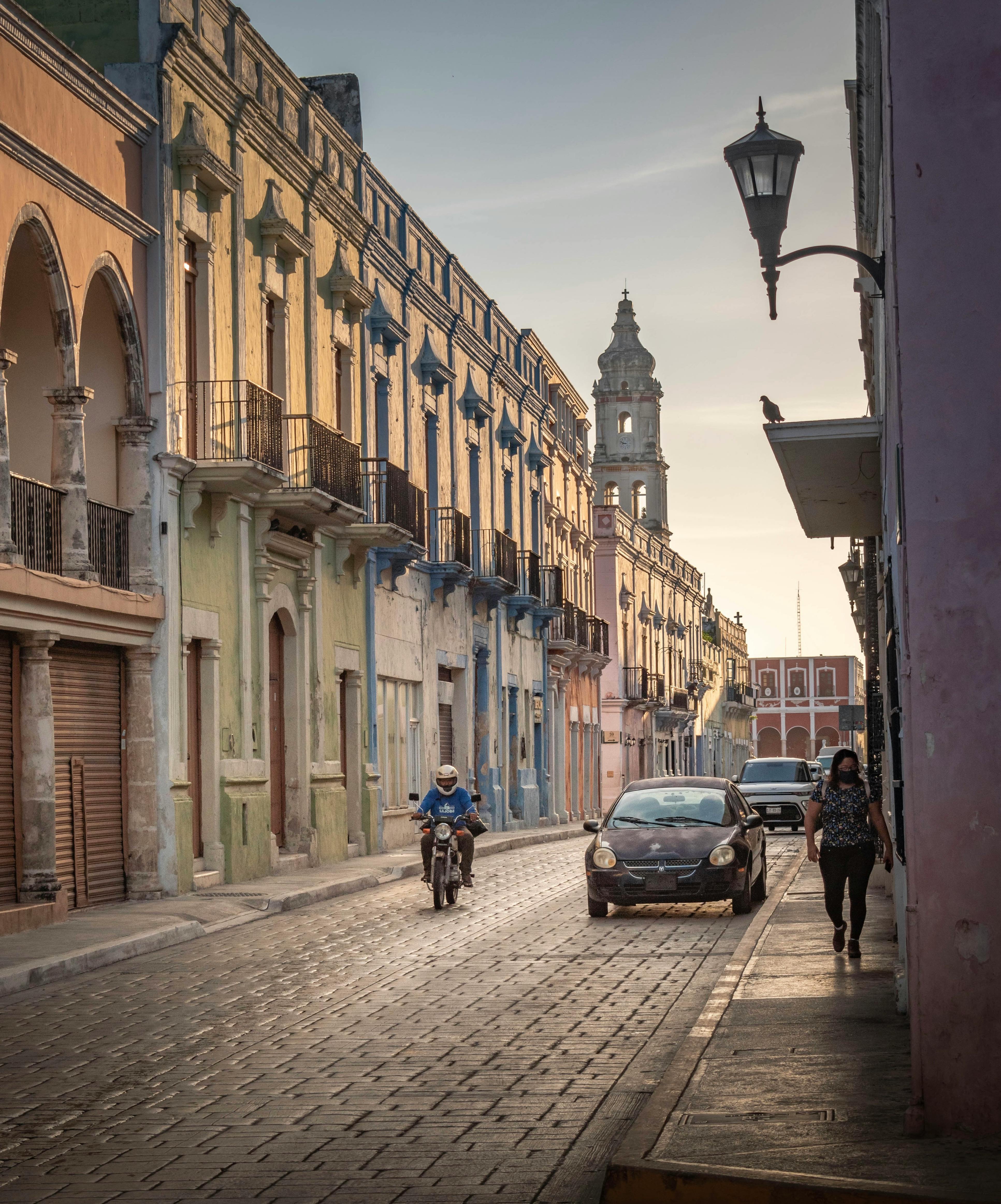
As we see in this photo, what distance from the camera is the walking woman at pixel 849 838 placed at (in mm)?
13180

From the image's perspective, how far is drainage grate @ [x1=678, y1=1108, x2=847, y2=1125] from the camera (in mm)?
7227

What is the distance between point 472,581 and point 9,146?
2086 cm

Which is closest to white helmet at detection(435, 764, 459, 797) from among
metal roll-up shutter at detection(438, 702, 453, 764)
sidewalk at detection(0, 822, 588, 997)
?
sidewalk at detection(0, 822, 588, 997)

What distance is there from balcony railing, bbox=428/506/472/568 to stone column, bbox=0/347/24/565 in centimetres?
1733

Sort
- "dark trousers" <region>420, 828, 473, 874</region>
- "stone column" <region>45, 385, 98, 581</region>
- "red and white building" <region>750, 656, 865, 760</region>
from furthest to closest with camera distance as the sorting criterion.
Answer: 1. "red and white building" <region>750, 656, 865, 760</region>
2. "dark trousers" <region>420, 828, 473, 874</region>
3. "stone column" <region>45, 385, 98, 581</region>

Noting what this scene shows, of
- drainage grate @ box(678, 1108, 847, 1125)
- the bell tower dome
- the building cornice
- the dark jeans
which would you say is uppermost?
the bell tower dome

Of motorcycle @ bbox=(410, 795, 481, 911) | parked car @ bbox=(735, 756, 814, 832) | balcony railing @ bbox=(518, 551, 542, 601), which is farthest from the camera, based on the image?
balcony railing @ bbox=(518, 551, 542, 601)

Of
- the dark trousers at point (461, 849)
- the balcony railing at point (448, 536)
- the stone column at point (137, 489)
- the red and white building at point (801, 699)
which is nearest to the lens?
the dark trousers at point (461, 849)

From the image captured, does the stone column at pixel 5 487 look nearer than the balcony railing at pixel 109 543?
Yes

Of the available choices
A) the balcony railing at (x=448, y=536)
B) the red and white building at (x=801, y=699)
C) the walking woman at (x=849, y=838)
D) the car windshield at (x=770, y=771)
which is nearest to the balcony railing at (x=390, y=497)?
the balcony railing at (x=448, y=536)

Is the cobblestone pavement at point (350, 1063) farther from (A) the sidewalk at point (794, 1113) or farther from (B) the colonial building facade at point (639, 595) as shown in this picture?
(B) the colonial building facade at point (639, 595)

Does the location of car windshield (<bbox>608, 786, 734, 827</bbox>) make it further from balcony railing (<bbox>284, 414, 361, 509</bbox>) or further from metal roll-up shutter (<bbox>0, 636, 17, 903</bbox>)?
balcony railing (<bbox>284, 414, 361, 509</bbox>)

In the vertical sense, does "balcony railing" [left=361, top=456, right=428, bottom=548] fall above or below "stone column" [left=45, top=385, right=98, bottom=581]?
above

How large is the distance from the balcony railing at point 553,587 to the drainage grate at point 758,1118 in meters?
36.9
